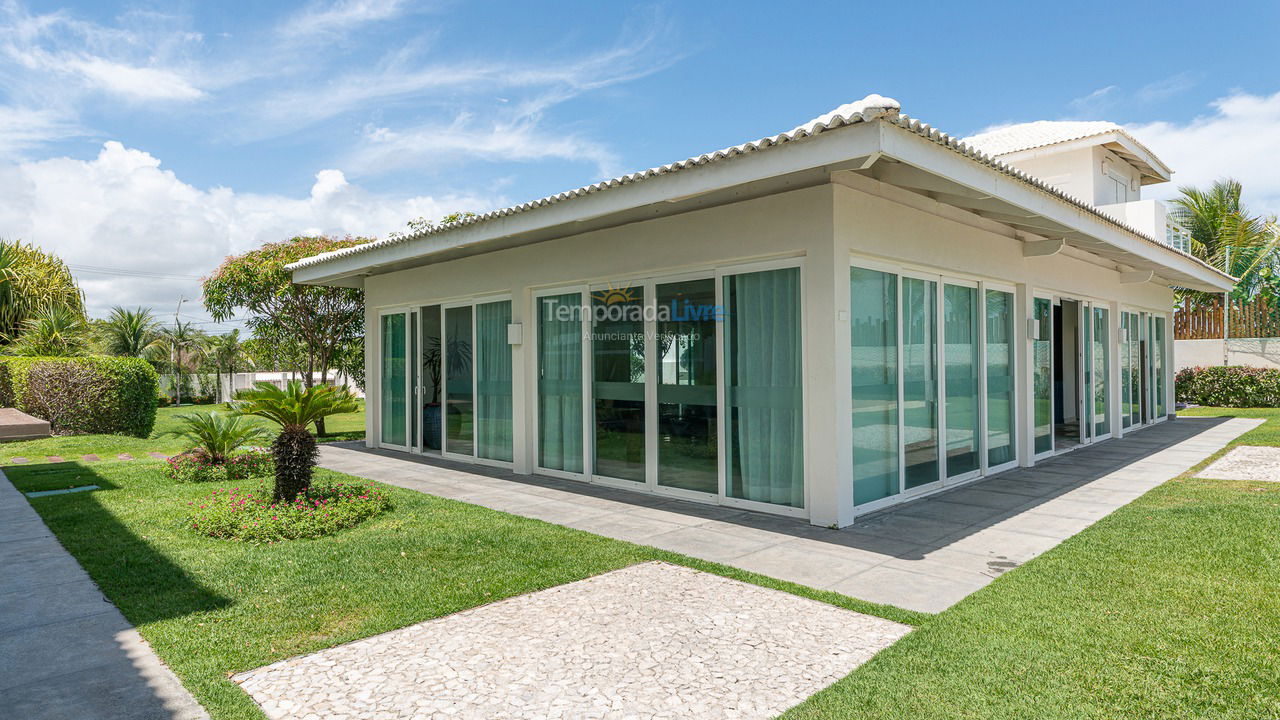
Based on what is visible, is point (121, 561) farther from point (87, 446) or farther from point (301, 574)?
point (87, 446)

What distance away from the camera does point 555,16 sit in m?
11.2

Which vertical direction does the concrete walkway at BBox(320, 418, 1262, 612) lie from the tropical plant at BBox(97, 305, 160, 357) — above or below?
below

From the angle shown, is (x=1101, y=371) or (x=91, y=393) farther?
(x=91, y=393)

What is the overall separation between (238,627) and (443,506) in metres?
3.28

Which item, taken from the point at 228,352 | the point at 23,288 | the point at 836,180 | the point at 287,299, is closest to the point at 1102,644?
the point at 836,180

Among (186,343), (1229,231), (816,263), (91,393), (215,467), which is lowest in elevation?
(215,467)

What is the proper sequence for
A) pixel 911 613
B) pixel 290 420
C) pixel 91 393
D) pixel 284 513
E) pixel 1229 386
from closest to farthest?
1. pixel 911 613
2. pixel 284 513
3. pixel 290 420
4. pixel 91 393
5. pixel 1229 386

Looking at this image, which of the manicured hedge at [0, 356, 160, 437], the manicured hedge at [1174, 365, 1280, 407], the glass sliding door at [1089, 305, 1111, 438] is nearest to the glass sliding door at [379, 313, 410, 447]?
the manicured hedge at [0, 356, 160, 437]

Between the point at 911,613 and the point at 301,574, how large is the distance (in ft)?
13.3

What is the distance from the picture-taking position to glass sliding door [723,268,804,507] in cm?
654

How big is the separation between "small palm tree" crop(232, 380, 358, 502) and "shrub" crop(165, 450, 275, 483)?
2.45m

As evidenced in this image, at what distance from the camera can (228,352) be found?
3972cm

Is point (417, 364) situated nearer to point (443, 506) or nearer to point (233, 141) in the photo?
point (443, 506)

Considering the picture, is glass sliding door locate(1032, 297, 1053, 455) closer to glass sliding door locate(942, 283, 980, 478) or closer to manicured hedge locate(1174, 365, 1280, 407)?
glass sliding door locate(942, 283, 980, 478)
